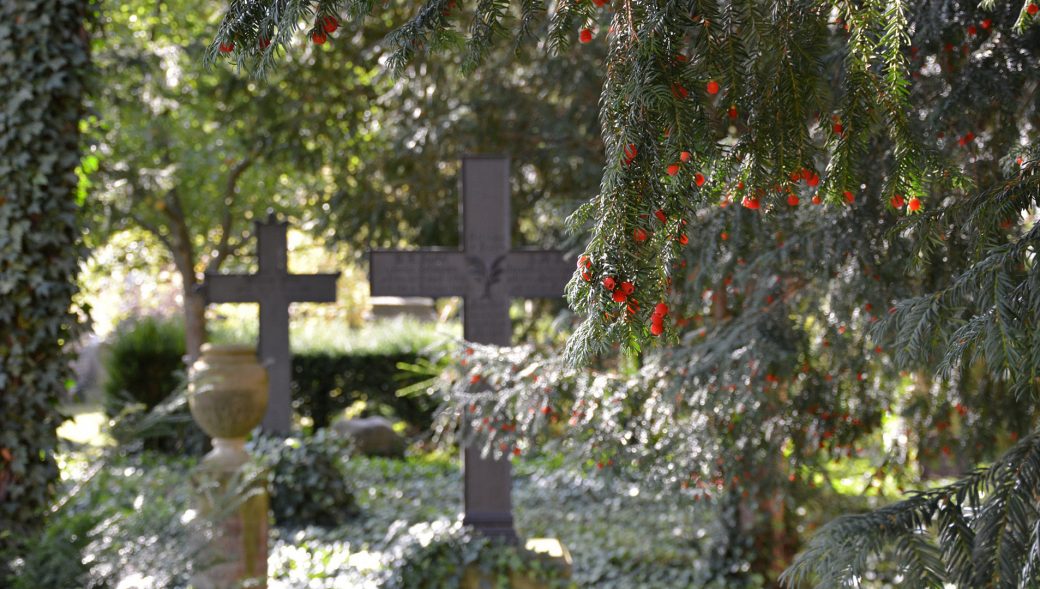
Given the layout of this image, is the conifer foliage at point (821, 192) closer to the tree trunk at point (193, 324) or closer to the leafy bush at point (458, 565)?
the leafy bush at point (458, 565)

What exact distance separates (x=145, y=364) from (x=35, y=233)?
7103 millimetres

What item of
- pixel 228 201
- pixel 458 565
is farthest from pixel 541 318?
pixel 228 201

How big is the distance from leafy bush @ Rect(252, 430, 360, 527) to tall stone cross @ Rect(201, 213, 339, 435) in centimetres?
34

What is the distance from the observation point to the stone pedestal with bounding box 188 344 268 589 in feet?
16.5

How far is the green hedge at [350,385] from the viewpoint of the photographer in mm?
12016

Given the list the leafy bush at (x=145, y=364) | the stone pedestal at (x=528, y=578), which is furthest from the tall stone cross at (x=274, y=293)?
the leafy bush at (x=145, y=364)

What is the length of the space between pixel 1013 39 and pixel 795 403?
6.35 ft

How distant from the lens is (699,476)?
14.7 feet

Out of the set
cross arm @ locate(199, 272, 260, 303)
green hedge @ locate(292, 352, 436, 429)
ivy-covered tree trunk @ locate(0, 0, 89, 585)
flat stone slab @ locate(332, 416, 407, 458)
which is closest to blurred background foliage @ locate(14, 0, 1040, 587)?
green hedge @ locate(292, 352, 436, 429)

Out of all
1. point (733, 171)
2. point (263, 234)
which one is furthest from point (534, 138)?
point (733, 171)

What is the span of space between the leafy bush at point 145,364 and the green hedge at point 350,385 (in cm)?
144

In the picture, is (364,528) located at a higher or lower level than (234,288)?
lower

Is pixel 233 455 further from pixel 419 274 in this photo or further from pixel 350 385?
pixel 350 385

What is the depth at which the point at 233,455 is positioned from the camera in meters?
5.19
